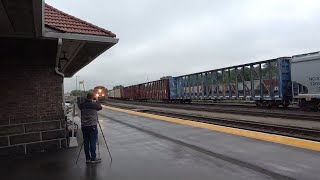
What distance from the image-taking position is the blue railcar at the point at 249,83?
27.5 metres

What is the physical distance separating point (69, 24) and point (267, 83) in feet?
69.7

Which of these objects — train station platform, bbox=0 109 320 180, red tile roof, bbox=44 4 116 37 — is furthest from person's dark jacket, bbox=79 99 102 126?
red tile roof, bbox=44 4 116 37

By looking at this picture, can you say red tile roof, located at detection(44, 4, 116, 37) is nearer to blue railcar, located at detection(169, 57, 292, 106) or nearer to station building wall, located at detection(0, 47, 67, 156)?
station building wall, located at detection(0, 47, 67, 156)

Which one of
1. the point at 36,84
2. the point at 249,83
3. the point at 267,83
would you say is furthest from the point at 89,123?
the point at 249,83

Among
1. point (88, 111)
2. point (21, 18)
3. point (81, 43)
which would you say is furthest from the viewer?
point (81, 43)

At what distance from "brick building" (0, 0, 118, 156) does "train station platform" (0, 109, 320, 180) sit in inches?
27.6

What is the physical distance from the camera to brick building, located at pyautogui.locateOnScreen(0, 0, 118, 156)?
10211mm

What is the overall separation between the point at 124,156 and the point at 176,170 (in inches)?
89.4

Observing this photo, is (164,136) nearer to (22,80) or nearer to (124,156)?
(124,156)

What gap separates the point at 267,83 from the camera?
29.3 metres

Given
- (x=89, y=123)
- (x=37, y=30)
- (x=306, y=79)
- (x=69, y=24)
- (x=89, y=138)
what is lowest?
(x=89, y=138)

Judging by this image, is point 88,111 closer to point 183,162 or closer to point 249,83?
point 183,162

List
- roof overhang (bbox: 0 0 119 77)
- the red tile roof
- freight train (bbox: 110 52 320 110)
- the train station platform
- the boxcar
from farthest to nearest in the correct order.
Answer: freight train (bbox: 110 52 320 110) < the boxcar < the red tile roof < the train station platform < roof overhang (bbox: 0 0 119 77)

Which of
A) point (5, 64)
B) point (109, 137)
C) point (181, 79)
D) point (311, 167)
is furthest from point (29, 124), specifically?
point (181, 79)
